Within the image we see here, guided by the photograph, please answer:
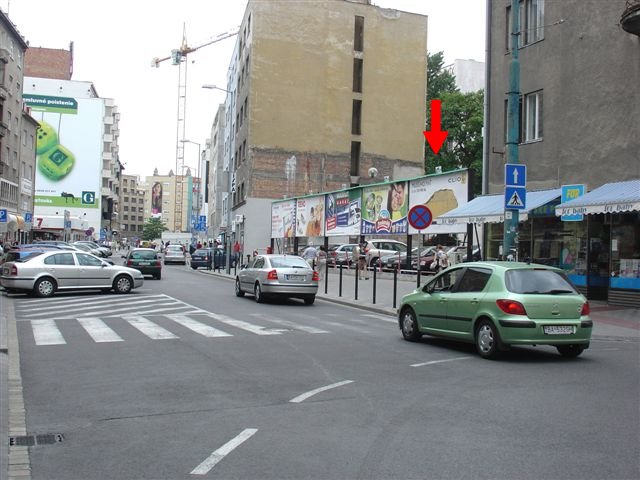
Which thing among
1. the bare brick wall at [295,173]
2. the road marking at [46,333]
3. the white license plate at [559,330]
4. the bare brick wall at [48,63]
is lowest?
the road marking at [46,333]

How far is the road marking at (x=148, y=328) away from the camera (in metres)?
12.5

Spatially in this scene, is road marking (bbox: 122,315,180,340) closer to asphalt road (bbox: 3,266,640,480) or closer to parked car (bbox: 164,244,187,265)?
Result: asphalt road (bbox: 3,266,640,480)

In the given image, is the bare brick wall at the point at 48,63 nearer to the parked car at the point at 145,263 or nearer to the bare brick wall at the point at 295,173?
the bare brick wall at the point at 295,173

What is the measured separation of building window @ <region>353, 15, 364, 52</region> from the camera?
59088mm

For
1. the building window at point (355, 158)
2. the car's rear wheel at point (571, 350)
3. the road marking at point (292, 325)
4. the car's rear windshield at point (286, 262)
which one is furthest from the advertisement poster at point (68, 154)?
the car's rear wheel at point (571, 350)

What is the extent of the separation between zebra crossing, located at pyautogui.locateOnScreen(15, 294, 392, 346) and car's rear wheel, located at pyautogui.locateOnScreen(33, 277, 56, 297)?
4.70 ft

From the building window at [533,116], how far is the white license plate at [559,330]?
13180 mm

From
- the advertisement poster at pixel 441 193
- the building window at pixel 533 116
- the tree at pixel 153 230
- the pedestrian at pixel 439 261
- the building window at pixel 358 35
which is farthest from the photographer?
the tree at pixel 153 230

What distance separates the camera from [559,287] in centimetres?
1068

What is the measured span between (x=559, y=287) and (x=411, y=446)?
593cm

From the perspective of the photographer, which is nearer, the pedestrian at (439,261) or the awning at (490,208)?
the awning at (490,208)

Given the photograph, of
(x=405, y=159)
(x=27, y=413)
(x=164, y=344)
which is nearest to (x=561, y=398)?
(x=27, y=413)

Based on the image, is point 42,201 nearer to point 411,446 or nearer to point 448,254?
point 448,254

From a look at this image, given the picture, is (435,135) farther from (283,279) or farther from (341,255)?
(341,255)
